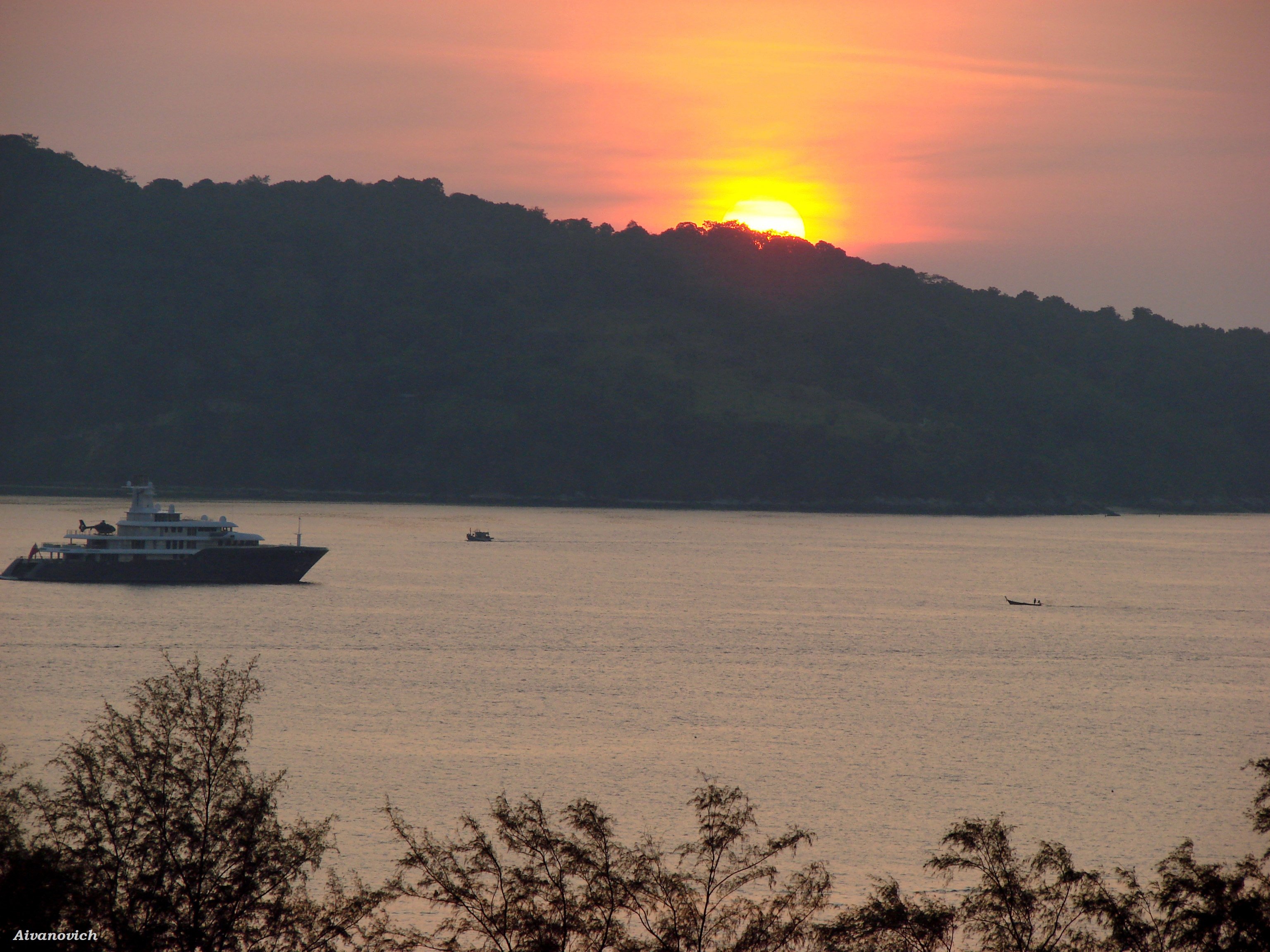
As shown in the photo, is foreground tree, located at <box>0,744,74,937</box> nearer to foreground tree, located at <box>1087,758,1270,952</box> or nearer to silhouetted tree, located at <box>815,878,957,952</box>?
silhouetted tree, located at <box>815,878,957,952</box>

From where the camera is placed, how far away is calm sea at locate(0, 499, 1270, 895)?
155 feet

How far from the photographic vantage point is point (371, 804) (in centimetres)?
4481

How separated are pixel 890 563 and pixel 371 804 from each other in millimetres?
109375

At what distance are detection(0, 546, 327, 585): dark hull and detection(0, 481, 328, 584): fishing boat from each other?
44 mm

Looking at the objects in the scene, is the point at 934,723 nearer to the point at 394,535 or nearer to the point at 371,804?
the point at 371,804

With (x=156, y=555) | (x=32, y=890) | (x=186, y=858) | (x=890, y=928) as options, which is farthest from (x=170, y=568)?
(x=890, y=928)

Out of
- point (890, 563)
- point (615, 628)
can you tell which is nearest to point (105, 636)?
point (615, 628)

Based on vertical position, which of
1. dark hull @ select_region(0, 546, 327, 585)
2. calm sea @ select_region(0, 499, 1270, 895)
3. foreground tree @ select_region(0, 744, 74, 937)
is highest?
foreground tree @ select_region(0, 744, 74, 937)

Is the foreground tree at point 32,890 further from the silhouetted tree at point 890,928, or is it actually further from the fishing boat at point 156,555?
the fishing boat at point 156,555

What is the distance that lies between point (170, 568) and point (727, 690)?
52575 millimetres

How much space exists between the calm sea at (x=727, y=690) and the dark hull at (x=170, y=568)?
2103 mm

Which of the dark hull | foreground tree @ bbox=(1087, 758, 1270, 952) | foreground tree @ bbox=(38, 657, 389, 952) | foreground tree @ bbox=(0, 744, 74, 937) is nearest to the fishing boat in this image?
the dark hull

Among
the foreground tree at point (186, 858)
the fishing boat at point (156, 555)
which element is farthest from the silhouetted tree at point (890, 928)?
the fishing boat at point (156, 555)

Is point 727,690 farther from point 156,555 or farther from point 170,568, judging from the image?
point 156,555
